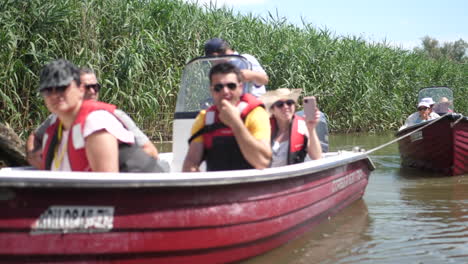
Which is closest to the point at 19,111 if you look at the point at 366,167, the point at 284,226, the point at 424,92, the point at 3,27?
the point at 3,27

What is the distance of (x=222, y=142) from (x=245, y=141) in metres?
0.36

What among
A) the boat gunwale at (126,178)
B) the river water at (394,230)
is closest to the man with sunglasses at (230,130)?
the boat gunwale at (126,178)

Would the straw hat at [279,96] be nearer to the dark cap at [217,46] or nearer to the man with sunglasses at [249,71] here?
the man with sunglasses at [249,71]

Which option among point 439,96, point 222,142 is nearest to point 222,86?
point 222,142

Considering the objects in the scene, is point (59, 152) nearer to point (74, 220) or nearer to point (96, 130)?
point (96, 130)

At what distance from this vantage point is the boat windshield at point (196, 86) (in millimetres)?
5008

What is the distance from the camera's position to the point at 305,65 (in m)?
14.2

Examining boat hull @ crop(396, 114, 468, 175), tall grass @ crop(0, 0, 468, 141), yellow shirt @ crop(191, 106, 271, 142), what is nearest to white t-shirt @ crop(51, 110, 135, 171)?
yellow shirt @ crop(191, 106, 271, 142)

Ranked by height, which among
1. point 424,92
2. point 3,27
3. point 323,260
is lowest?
point 323,260

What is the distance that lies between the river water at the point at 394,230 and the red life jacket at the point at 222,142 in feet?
2.22

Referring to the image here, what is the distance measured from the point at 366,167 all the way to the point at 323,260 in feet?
8.51

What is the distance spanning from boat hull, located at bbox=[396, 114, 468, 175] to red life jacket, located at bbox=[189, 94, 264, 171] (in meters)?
5.05

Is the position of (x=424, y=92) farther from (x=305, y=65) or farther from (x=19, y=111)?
(x=19, y=111)

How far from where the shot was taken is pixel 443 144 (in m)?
8.30
